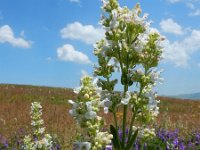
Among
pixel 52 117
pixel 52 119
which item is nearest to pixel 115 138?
pixel 52 119

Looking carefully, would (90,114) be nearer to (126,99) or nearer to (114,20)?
(126,99)

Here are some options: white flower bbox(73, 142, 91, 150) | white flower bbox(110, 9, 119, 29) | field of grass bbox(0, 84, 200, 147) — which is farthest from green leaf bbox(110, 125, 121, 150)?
field of grass bbox(0, 84, 200, 147)

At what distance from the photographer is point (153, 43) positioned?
10.1ft

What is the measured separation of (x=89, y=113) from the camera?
2426 millimetres

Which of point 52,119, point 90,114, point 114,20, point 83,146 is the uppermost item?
point 114,20

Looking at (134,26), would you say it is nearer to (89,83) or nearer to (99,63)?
(99,63)

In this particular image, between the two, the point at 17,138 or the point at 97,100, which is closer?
the point at 97,100

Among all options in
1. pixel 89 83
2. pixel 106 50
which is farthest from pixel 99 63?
pixel 89 83

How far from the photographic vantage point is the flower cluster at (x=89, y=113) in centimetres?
244

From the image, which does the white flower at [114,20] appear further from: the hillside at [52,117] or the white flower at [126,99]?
the hillside at [52,117]

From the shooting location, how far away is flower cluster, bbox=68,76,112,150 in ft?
8.00

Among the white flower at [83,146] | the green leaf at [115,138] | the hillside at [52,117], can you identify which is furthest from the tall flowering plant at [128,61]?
the hillside at [52,117]

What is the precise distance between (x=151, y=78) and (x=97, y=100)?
0.74 metres

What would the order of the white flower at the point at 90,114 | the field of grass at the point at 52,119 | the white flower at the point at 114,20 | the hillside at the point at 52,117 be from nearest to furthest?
the white flower at the point at 90,114
the white flower at the point at 114,20
the field of grass at the point at 52,119
the hillside at the point at 52,117
